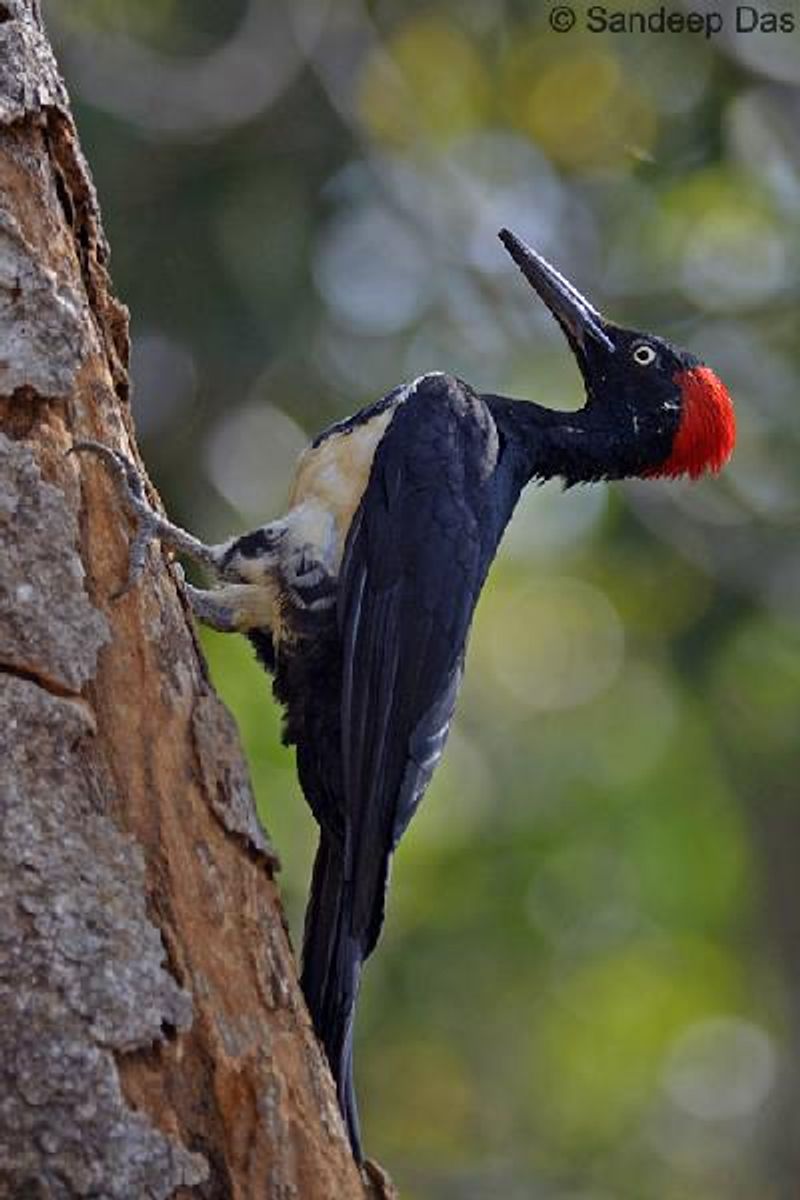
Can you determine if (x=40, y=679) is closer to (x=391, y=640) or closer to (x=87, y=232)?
(x=87, y=232)

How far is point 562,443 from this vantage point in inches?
181

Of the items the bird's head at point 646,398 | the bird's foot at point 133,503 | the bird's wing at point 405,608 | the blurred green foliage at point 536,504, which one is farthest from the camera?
the blurred green foliage at point 536,504

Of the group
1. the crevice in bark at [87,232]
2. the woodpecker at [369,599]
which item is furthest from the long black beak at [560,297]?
the crevice in bark at [87,232]

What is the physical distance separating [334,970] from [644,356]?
1.88 metres

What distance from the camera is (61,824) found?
113 inches

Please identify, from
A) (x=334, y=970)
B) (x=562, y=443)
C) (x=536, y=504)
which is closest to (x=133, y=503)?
(x=334, y=970)

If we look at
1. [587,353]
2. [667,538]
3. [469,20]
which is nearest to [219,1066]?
[587,353]

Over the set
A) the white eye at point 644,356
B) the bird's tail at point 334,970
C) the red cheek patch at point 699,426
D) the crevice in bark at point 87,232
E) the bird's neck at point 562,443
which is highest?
the white eye at point 644,356

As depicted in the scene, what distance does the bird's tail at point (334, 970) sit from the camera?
10.7 feet

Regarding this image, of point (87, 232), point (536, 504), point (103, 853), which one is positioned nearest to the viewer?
point (103, 853)

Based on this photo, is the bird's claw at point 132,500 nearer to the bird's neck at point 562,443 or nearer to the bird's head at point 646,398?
the bird's neck at point 562,443

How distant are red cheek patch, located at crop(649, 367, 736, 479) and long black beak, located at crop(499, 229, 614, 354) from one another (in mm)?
201

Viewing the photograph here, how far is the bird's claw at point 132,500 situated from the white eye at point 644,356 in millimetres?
1851

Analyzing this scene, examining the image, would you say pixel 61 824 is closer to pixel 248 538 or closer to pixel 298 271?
pixel 248 538
